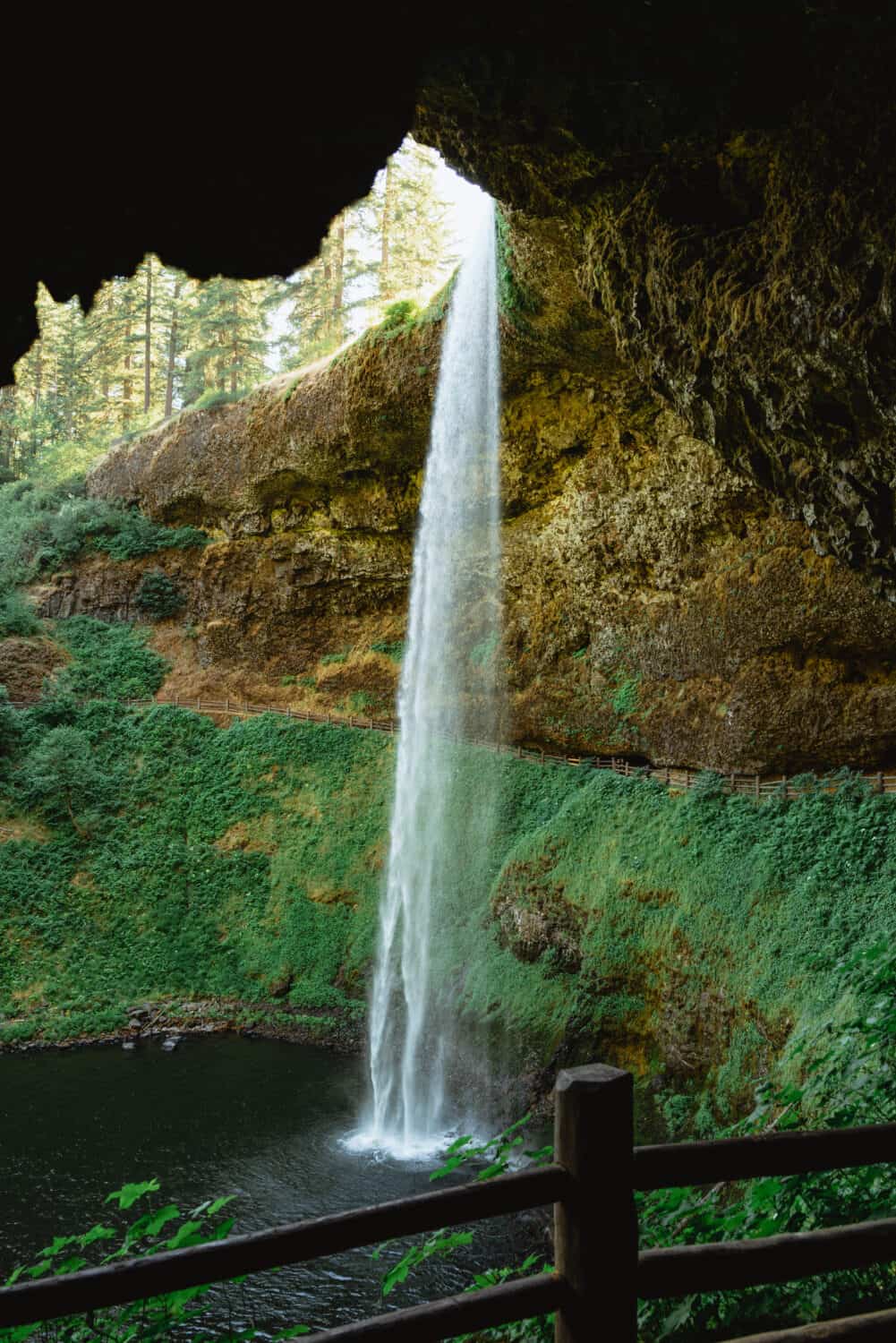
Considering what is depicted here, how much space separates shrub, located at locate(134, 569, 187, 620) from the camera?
24.9 metres

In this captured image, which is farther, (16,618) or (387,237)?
(387,237)

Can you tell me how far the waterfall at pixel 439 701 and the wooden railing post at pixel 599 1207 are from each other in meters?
10.9

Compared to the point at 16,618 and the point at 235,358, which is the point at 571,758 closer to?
the point at 16,618

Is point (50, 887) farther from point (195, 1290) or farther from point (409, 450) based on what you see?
point (195, 1290)

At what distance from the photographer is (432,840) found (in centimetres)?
1788

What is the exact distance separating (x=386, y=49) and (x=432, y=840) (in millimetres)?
15018

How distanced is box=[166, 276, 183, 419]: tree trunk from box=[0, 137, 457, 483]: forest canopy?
0.19ft

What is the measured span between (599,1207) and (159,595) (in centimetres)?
2419

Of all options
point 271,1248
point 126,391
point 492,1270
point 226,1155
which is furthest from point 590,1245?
point 126,391

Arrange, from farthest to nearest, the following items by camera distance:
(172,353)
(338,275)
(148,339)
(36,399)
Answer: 1. (172,353)
2. (36,399)
3. (148,339)
4. (338,275)

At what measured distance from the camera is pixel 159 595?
2489 centimetres

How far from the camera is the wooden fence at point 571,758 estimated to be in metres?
14.1

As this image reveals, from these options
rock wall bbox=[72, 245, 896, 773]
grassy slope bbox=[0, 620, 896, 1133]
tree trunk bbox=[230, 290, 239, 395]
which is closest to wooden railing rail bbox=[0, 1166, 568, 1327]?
grassy slope bbox=[0, 620, 896, 1133]

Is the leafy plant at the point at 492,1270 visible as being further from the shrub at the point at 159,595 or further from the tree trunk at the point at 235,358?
the tree trunk at the point at 235,358
